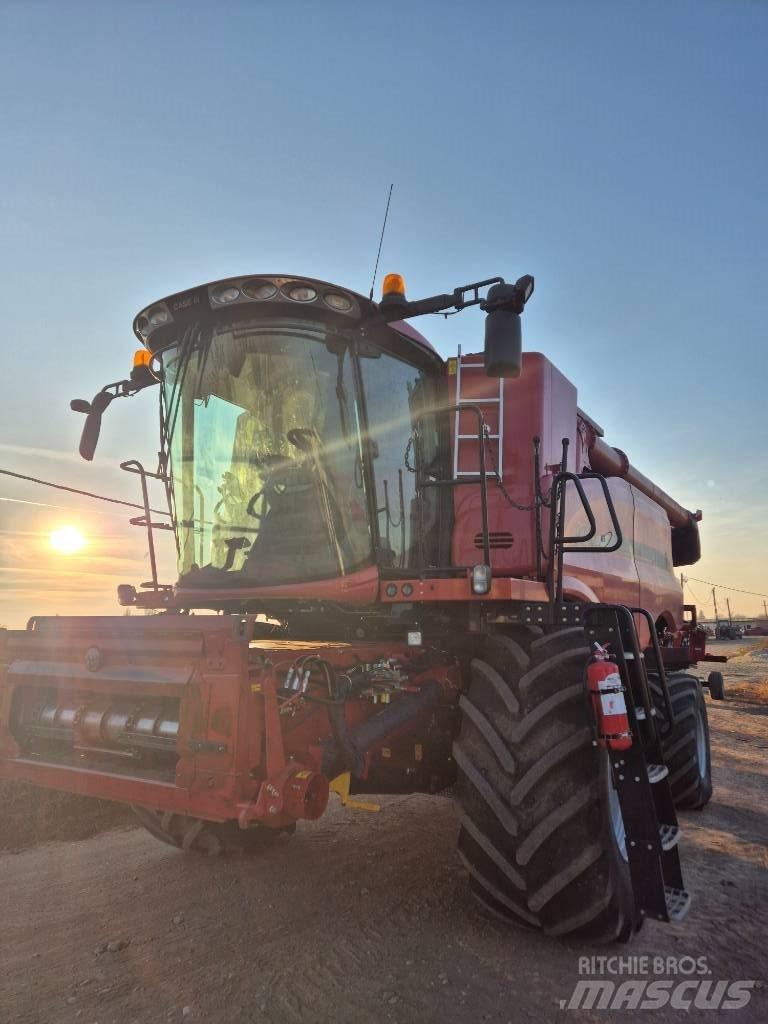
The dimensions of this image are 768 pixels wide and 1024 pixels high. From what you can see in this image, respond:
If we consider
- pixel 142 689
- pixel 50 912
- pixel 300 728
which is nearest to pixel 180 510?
pixel 142 689

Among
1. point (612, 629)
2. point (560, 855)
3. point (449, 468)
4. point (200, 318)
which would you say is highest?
point (200, 318)

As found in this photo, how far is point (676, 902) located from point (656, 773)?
574 millimetres

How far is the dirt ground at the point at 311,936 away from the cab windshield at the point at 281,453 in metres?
1.76

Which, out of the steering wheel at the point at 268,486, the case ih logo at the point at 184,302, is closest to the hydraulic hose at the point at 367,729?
the steering wheel at the point at 268,486

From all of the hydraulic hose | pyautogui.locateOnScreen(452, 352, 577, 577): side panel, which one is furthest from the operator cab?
the hydraulic hose

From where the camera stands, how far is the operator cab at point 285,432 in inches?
153

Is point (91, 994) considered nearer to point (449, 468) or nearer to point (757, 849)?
point (449, 468)

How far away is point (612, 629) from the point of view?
12.1 ft

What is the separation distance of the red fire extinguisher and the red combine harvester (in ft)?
0.04

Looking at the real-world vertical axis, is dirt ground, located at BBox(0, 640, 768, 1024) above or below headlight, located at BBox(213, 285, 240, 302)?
below

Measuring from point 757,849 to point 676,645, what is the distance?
333 cm

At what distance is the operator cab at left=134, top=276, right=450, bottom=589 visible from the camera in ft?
12.7

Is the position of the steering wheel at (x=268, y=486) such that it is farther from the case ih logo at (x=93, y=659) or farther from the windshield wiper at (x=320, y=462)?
the case ih logo at (x=93, y=659)

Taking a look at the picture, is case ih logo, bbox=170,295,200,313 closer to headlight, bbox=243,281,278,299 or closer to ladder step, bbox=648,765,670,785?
headlight, bbox=243,281,278,299
